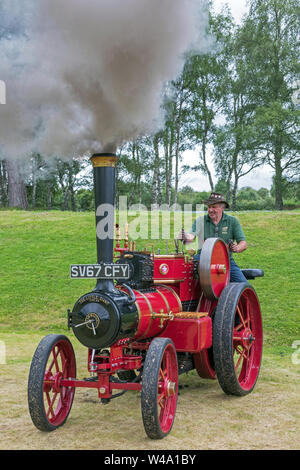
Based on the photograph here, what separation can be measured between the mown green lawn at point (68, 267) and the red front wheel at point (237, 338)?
1.45 metres

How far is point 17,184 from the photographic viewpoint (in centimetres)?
1880

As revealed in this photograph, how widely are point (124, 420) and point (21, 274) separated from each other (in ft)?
21.3

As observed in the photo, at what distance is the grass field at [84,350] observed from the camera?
3258mm

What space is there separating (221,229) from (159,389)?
1.91 metres

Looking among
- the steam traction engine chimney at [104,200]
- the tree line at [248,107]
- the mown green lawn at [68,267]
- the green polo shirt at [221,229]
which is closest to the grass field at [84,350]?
the mown green lawn at [68,267]

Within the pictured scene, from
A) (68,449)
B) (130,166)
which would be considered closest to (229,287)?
(68,449)

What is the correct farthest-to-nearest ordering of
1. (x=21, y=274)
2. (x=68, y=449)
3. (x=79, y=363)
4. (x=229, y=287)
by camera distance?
(x=21, y=274) < (x=79, y=363) < (x=229, y=287) < (x=68, y=449)

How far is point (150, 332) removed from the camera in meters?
3.74

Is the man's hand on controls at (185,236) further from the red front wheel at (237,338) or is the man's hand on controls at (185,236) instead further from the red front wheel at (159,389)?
the red front wheel at (159,389)

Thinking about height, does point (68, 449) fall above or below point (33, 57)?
below

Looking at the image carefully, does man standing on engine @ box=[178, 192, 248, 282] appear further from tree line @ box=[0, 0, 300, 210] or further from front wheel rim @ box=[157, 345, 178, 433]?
tree line @ box=[0, 0, 300, 210]

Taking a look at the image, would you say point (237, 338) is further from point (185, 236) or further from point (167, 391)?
point (167, 391)

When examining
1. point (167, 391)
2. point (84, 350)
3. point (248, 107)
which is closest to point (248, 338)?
point (167, 391)
